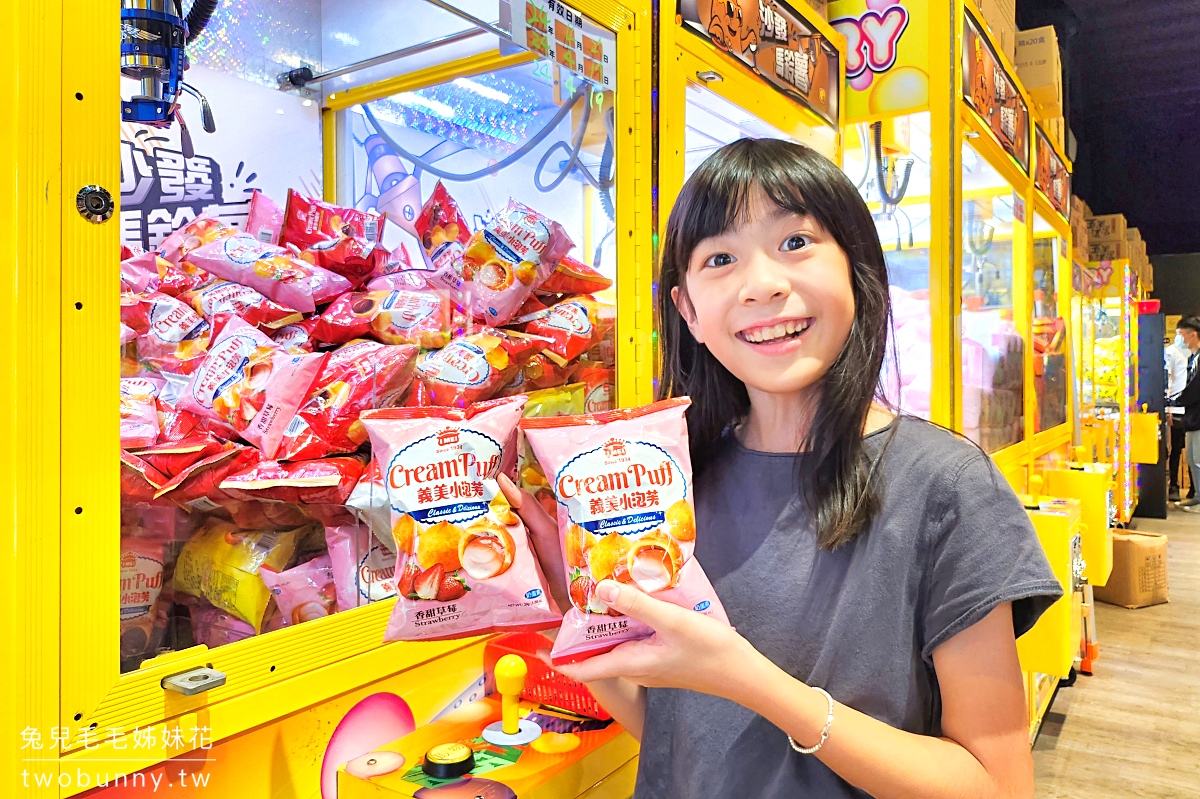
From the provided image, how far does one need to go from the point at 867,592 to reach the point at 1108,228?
29.2 feet

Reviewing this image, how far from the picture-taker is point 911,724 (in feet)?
3.15

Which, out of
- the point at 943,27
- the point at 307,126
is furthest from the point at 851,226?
the point at 943,27

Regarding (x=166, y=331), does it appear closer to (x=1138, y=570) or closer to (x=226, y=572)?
(x=226, y=572)

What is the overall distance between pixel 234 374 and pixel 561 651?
0.72 m

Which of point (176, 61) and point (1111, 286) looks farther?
point (1111, 286)

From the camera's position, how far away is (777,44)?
7.04 feet

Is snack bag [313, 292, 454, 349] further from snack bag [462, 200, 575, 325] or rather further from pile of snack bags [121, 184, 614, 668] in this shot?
snack bag [462, 200, 575, 325]

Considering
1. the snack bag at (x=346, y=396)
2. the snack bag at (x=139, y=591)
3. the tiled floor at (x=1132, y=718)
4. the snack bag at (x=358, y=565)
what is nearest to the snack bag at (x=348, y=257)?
the snack bag at (x=346, y=396)

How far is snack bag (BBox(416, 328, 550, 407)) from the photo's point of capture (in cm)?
139

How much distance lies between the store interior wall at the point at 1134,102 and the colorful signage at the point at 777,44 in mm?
5185

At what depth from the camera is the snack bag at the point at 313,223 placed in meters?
1.67

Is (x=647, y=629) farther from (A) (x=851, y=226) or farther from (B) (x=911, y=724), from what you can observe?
(A) (x=851, y=226)

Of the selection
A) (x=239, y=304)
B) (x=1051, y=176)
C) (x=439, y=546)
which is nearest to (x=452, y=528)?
(x=439, y=546)

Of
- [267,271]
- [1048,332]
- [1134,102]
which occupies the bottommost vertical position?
[267,271]
